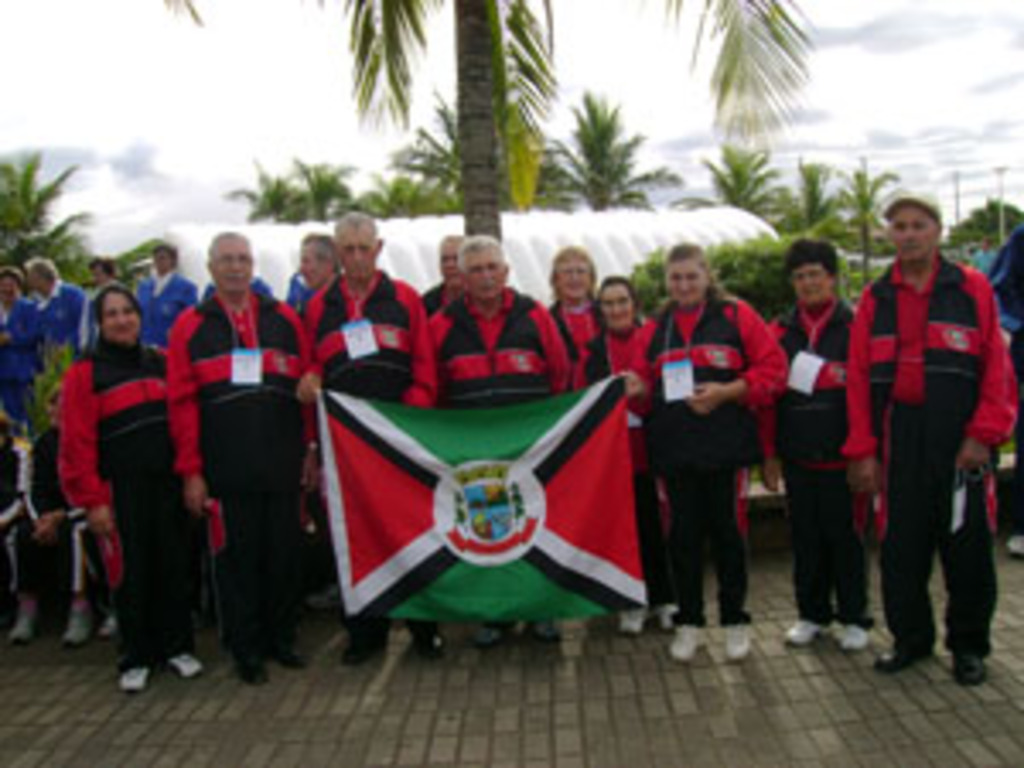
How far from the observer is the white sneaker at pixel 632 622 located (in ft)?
15.2

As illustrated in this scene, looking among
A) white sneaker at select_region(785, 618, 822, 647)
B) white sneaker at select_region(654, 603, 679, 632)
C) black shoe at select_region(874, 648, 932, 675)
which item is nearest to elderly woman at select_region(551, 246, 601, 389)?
white sneaker at select_region(654, 603, 679, 632)

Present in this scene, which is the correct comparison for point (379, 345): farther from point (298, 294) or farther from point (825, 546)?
point (298, 294)

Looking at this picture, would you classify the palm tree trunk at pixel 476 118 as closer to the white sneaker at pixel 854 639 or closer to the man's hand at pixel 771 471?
the man's hand at pixel 771 471

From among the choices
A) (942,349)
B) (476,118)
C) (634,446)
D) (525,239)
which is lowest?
(634,446)

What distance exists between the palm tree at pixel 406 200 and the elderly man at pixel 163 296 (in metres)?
26.5

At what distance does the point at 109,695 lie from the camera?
4.31 metres

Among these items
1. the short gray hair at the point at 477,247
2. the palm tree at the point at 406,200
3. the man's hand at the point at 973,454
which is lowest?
the man's hand at the point at 973,454

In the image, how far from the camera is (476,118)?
6598 millimetres

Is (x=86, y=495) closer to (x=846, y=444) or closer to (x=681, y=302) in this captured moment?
(x=681, y=302)

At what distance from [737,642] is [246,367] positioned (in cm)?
276

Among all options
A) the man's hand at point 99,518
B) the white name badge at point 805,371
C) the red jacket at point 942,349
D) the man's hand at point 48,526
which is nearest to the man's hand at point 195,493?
the man's hand at point 99,518

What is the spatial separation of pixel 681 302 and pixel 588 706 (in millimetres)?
1945

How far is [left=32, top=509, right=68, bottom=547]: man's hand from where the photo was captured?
4.95m

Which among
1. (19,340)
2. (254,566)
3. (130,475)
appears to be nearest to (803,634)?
(254,566)
